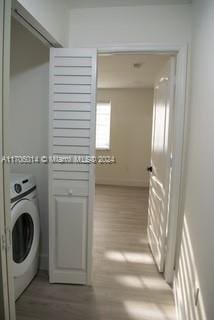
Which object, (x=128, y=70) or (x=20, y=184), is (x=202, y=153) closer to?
(x=20, y=184)

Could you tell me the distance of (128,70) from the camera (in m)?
3.68

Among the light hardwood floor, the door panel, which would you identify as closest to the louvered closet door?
the door panel

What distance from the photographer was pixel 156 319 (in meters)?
1.74

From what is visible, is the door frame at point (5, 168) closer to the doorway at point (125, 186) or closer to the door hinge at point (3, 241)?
the door hinge at point (3, 241)

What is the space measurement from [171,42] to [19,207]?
5.77 ft

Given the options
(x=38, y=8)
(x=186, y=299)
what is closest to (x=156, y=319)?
(x=186, y=299)

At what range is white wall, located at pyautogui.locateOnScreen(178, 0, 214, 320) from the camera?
1.25m

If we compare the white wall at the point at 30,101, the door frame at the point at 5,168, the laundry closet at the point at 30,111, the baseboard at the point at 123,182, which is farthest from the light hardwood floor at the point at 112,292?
the baseboard at the point at 123,182

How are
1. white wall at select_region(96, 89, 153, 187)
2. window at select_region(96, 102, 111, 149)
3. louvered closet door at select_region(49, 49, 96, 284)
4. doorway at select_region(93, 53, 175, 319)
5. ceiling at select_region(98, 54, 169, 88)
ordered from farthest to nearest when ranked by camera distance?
window at select_region(96, 102, 111, 149) → white wall at select_region(96, 89, 153, 187) → ceiling at select_region(98, 54, 169, 88) → doorway at select_region(93, 53, 175, 319) → louvered closet door at select_region(49, 49, 96, 284)

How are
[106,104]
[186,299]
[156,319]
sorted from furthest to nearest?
[106,104]
[156,319]
[186,299]

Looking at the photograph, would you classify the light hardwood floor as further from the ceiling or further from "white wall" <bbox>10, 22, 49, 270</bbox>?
the ceiling

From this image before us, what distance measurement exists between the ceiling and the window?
19.7 inches

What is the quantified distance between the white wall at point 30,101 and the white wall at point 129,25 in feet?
1.21

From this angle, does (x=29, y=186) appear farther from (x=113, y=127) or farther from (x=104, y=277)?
(x=113, y=127)
